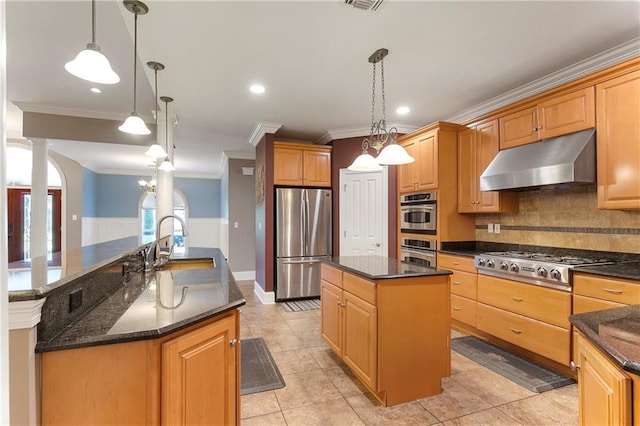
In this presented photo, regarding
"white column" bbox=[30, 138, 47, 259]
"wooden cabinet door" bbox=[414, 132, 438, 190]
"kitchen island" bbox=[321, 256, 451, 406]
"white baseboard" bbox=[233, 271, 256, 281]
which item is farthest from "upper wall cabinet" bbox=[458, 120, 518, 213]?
"white column" bbox=[30, 138, 47, 259]

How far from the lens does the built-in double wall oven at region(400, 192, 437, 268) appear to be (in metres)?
3.73

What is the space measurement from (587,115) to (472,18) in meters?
1.31

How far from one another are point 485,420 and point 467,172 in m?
2.57

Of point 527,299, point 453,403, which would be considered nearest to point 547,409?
point 453,403

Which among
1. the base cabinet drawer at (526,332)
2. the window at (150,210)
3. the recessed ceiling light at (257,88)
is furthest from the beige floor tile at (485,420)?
the window at (150,210)

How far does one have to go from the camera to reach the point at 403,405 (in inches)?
79.2

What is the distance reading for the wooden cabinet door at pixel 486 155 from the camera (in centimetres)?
327

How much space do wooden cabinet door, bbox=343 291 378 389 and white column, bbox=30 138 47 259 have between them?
4.12 m

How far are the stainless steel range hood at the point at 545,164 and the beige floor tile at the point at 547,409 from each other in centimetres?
158

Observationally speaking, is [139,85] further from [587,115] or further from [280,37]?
[587,115]

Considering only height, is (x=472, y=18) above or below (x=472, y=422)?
above

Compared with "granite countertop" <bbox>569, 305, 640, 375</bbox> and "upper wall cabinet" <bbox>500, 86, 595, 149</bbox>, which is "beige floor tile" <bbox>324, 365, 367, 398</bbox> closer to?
"granite countertop" <bbox>569, 305, 640, 375</bbox>

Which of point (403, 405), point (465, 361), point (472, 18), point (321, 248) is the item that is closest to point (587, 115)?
point (472, 18)

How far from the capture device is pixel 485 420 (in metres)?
1.86
